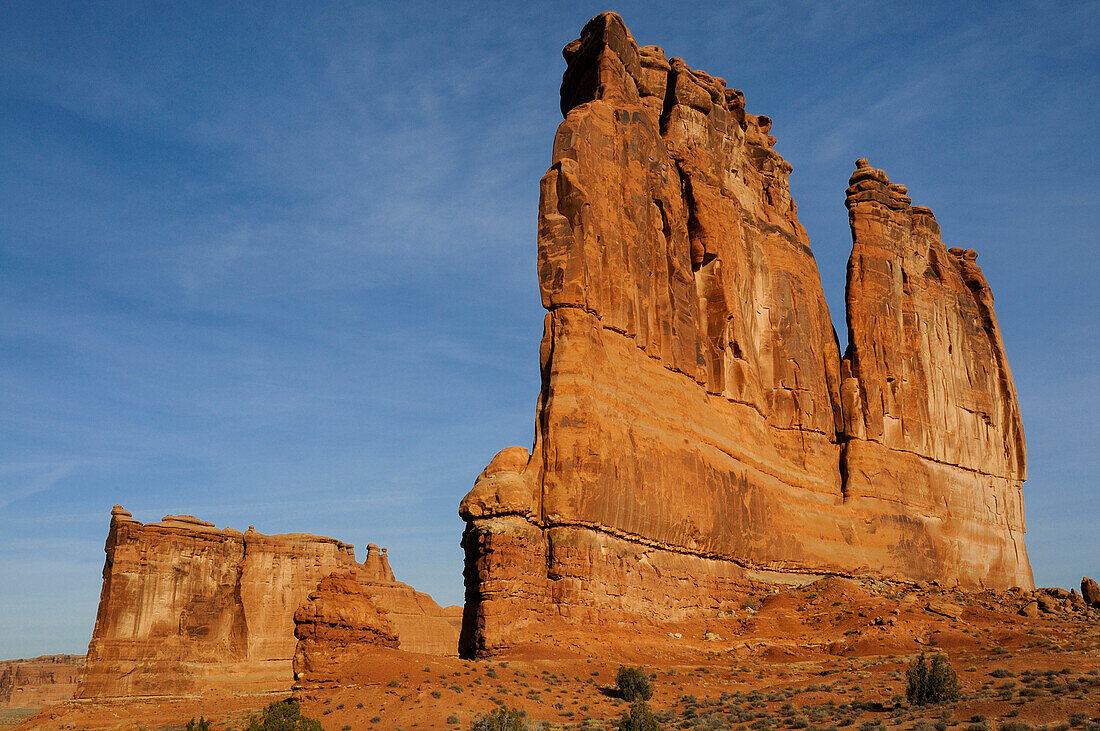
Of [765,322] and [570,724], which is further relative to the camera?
[765,322]

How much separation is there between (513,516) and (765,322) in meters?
22.6

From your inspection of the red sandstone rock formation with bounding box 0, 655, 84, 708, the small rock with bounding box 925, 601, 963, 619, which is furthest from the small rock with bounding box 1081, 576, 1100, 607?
the red sandstone rock formation with bounding box 0, 655, 84, 708

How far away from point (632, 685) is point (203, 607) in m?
41.2

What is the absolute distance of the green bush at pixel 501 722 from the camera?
62.7ft

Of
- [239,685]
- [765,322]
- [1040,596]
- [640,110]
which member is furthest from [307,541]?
[1040,596]

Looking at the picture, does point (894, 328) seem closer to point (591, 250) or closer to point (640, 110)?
point (640, 110)

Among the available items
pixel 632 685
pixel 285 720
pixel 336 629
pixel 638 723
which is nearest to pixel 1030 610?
pixel 632 685

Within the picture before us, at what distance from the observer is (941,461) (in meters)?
53.5

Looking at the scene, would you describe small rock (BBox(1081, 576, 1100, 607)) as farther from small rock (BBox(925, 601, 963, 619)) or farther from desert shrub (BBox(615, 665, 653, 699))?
desert shrub (BBox(615, 665, 653, 699))

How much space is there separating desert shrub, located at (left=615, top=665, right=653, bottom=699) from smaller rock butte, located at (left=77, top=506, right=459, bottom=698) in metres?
29.3

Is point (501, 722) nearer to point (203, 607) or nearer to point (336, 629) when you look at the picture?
point (336, 629)

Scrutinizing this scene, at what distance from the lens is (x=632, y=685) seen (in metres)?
24.7

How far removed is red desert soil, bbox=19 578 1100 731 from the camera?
21078 millimetres

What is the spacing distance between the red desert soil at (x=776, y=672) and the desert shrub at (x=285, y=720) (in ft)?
2.53
